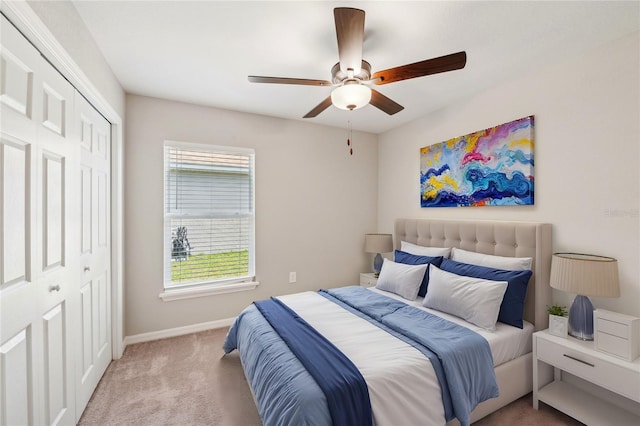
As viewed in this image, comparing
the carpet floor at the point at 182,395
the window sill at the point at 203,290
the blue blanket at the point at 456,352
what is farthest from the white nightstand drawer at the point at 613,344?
the window sill at the point at 203,290

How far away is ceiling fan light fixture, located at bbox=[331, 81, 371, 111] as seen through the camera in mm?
1781

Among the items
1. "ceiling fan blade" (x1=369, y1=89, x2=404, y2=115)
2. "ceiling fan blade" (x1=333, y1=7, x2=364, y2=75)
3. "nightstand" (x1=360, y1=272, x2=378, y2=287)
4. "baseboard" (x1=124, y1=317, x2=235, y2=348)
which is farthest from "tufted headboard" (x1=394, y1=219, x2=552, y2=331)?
"baseboard" (x1=124, y1=317, x2=235, y2=348)

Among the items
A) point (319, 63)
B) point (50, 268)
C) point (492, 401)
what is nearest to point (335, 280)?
point (492, 401)

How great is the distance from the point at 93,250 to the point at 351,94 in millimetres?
2194

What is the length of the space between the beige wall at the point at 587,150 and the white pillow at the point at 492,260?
285mm

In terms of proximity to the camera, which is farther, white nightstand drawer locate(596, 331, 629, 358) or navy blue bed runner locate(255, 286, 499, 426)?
white nightstand drawer locate(596, 331, 629, 358)

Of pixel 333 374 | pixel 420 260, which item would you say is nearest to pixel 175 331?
pixel 333 374

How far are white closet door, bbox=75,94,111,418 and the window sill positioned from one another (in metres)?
0.60

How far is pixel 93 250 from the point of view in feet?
Answer: 7.02

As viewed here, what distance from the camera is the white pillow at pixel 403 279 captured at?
2.71 meters

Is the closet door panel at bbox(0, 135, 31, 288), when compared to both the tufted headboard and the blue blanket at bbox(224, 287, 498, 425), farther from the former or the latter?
the tufted headboard

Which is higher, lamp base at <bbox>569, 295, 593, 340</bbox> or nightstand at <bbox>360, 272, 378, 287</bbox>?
→ lamp base at <bbox>569, 295, 593, 340</bbox>

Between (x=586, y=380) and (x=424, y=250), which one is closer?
(x=586, y=380)

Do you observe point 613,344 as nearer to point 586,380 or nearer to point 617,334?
point 617,334
